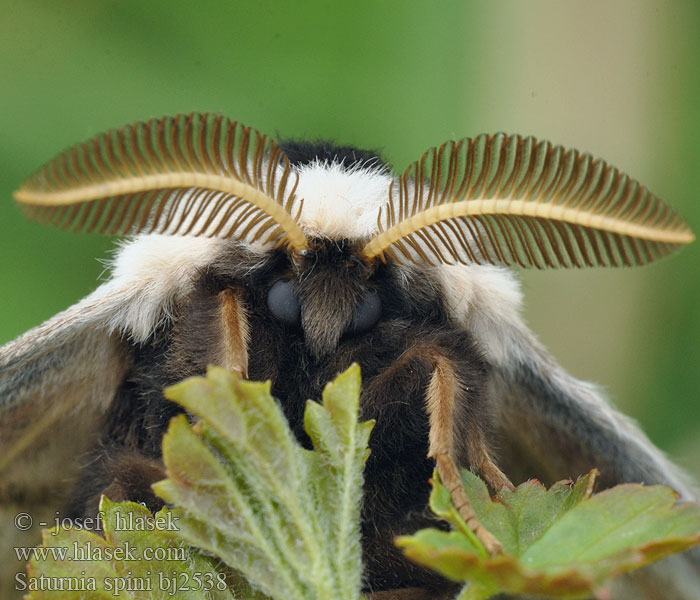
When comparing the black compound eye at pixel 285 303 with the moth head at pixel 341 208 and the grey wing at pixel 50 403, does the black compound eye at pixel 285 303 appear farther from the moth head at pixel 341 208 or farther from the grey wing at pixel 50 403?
the grey wing at pixel 50 403

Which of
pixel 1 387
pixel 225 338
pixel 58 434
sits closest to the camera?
pixel 225 338

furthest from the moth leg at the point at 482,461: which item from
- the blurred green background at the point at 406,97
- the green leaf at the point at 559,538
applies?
the blurred green background at the point at 406,97

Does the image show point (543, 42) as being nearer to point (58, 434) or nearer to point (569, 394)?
point (569, 394)

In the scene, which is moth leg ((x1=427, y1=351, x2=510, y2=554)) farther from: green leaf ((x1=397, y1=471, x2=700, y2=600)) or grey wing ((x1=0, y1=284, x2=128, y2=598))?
grey wing ((x1=0, y1=284, x2=128, y2=598))

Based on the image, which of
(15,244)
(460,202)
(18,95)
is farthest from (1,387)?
(18,95)

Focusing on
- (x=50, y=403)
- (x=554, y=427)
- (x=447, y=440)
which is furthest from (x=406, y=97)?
(x=447, y=440)

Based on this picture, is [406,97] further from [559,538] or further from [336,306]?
[559,538]

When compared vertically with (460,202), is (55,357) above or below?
below
